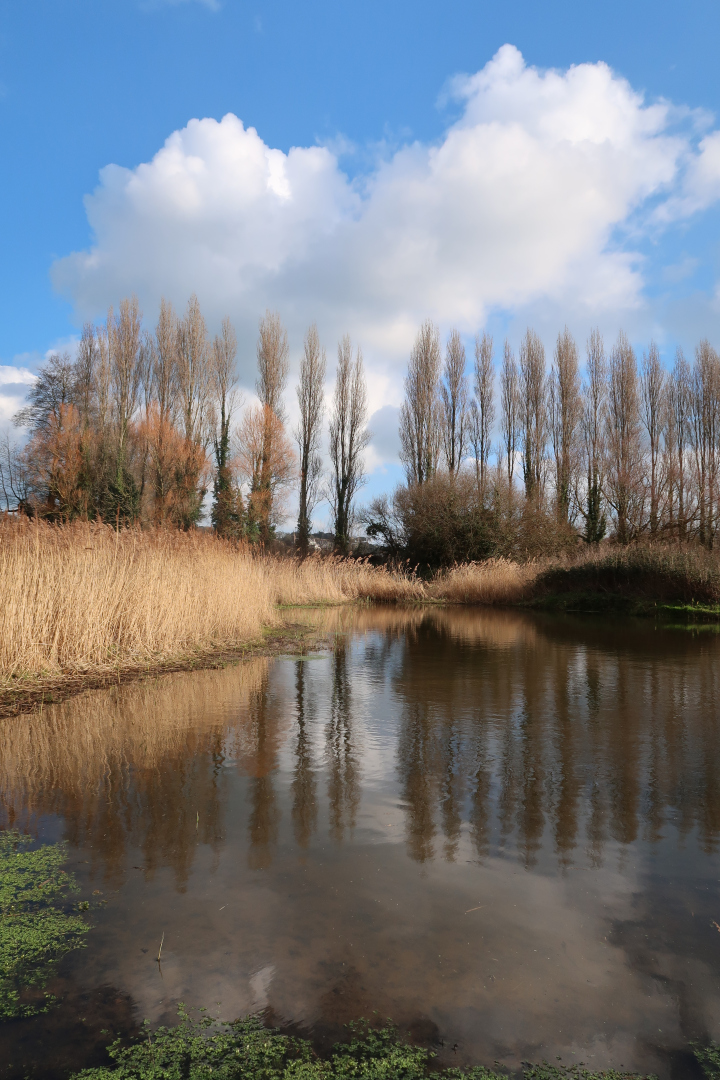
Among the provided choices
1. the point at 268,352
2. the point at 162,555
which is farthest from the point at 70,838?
the point at 268,352

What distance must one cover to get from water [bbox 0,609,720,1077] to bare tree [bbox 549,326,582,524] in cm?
2847

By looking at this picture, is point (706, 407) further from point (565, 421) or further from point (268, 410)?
point (268, 410)

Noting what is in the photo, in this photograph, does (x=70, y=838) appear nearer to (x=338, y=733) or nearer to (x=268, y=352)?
(x=338, y=733)

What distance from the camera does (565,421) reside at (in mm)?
33906

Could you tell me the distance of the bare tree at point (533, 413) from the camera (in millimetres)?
34344

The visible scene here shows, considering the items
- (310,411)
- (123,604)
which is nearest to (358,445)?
(310,411)

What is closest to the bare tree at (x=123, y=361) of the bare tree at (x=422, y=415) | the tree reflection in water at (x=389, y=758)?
the bare tree at (x=422, y=415)

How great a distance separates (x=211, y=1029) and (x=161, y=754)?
2.68m

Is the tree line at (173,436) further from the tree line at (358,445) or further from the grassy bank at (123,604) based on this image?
the grassy bank at (123,604)

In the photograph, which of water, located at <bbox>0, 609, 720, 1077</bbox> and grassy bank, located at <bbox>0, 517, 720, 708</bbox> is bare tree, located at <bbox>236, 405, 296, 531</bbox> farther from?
water, located at <bbox>0, 609, 720, 1077</bbox>

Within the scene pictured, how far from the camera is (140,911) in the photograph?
7.69 ft

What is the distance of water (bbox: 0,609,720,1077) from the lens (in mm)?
1838

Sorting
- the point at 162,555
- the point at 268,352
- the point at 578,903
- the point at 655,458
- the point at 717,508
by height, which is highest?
the point at 268,352

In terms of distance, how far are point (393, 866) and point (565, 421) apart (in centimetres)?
3408
